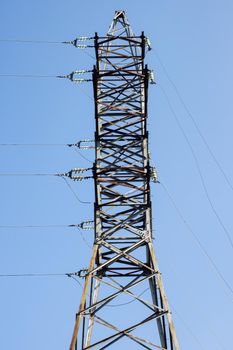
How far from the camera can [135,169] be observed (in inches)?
779

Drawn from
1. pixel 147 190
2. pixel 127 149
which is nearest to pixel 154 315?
pixel 147 190

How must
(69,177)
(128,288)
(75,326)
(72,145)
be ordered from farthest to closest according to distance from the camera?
(72,145) < (69,177) < (128,288) < (75,326)

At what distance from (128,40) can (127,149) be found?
4.42 metres

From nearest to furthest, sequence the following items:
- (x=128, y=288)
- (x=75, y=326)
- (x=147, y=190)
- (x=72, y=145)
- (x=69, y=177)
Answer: (x=75, y=326), (x=128, y=288), (x=147, y=190), (x=69, y=177), (x=72, y=145)

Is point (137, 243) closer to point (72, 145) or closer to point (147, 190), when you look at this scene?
point (147, 190)

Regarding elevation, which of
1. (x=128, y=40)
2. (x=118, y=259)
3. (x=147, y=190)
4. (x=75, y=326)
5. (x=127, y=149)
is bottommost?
(x=75, y=326)

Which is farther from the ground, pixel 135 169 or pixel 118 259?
pixel 135 169

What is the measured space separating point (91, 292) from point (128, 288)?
47.3 inches

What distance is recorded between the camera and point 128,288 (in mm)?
17703

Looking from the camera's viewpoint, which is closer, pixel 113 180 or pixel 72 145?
pixel 113 180

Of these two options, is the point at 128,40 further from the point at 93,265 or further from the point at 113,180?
the point at 93,265

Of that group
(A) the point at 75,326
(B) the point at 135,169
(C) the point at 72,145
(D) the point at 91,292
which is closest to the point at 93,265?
(D) the point at 91,292

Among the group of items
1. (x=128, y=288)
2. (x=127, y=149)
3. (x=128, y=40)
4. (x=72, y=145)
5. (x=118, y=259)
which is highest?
(x=128, y=40)

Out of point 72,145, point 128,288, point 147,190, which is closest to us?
point 128,288
